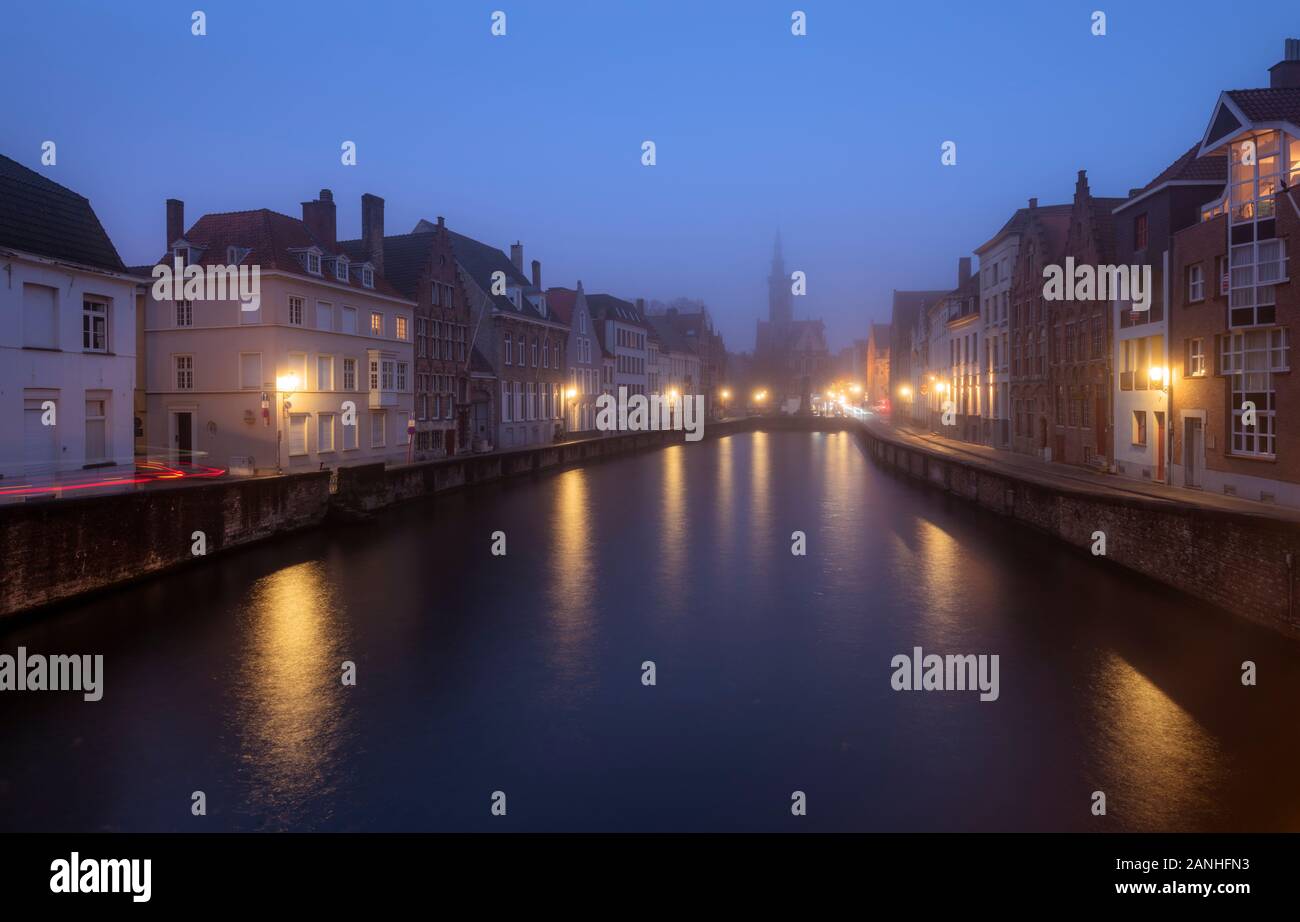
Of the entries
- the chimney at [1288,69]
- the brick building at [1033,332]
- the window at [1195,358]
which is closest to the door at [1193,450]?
the window at [1195,358]

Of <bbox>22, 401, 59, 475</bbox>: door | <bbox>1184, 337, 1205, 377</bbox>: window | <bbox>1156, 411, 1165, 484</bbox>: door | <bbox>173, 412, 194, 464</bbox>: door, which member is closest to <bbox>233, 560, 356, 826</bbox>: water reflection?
<bbox>22, 401, 59, 475</bbox>: door

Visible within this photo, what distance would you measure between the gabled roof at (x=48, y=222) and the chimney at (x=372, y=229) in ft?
58.6

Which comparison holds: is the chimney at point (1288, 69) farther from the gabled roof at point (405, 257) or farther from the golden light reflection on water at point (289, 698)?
the gabled roof at point (405, 257)

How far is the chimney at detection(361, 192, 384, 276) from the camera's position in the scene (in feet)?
151

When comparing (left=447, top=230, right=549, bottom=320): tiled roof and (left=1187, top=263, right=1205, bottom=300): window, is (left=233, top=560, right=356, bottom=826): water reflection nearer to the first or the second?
(left=1187, top=263, right=1205, bottom=300): window

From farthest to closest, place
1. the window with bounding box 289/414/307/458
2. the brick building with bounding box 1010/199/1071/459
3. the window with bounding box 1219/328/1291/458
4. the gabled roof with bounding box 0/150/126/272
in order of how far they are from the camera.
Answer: the brick building with bounding box 1010/199/1071/459 < the window with bounding box 289/414/307/458 < the window with bounding box 1219/328/1291/458 < the gabled roof with bounding box 0/150/126/272

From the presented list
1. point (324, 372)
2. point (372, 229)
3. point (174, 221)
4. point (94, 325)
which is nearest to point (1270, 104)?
point (94, 325)

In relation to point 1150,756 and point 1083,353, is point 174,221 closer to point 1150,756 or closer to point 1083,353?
point 1083,353

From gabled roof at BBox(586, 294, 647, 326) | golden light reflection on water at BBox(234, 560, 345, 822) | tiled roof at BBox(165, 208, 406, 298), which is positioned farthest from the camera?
gabled roof at BBox(586, 294, 647, 326)

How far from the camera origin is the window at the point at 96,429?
26.8 meters

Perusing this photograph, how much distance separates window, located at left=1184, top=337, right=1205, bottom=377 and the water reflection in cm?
2678
